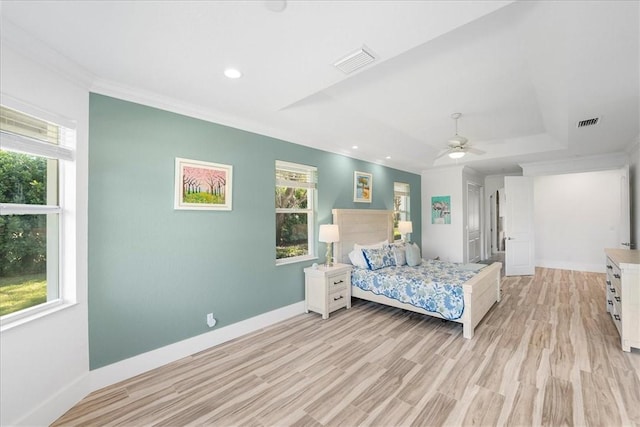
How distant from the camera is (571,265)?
6383 millimetres

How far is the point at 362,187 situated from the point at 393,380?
3341 mm

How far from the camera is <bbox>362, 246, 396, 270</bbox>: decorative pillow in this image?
4125 millimetres

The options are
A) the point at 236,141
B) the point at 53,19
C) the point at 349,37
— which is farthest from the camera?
the point at 236,141

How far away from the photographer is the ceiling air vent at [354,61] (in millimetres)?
1837

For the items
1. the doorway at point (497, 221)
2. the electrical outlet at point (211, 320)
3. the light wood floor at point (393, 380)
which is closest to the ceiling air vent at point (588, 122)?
the light wood floor at point (393, 380)

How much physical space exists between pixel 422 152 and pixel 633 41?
3561mm

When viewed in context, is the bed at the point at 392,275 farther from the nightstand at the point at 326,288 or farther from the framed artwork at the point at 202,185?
the framed artwork at the point at 202,185

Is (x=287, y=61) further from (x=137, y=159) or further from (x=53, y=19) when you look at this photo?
(x=137, y=159)

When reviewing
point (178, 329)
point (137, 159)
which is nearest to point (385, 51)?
point (137, 159)

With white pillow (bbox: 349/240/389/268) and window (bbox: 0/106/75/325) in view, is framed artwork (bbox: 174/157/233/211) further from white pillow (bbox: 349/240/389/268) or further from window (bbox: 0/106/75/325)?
white pillow (bbox: 349/240/389/268)

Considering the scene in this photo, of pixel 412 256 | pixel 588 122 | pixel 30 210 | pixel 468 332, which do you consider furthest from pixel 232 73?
pixel 588 122

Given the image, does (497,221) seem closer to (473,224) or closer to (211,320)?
(473,224)

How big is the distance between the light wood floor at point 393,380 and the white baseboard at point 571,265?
12.3 ft

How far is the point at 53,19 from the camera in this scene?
1.54 m
